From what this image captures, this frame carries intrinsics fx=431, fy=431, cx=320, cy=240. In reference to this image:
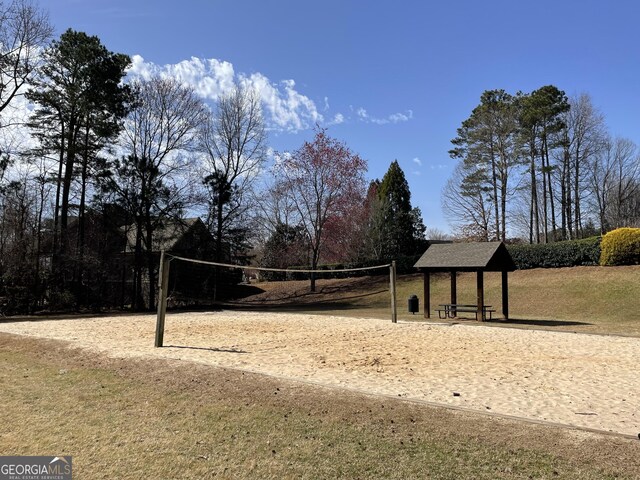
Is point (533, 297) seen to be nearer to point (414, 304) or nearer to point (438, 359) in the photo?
point (414, 304)

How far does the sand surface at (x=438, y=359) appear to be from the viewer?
5867mm

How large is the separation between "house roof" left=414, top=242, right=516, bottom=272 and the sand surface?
264 cm

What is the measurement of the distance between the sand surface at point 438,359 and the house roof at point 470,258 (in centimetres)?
264

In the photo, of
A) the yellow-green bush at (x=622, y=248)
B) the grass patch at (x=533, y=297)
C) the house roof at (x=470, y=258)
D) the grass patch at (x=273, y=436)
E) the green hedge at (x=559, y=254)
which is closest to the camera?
the grass patch at (x=273, y=436)

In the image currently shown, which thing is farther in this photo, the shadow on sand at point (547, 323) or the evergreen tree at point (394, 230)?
the evergreen tree at point (394, 230)

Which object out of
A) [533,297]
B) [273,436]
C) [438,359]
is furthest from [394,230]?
[273,436]

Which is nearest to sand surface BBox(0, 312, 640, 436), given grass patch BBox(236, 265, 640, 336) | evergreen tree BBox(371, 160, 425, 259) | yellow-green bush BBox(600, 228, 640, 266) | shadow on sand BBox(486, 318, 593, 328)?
shadow on sand BBox(486, 318, 593, 328)

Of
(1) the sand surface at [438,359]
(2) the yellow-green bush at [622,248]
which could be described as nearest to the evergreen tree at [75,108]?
(1) the sand surface at [438,359]

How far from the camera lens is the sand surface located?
19.2 feet

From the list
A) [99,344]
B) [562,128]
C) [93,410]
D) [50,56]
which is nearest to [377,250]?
[562,128]

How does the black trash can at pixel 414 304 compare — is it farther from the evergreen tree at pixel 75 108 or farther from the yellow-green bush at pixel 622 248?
the evergreen tree at pixel 75 108

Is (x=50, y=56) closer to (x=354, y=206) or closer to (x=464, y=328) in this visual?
(x=354, y=206)

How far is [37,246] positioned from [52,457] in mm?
21599

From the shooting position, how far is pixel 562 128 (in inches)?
1332
